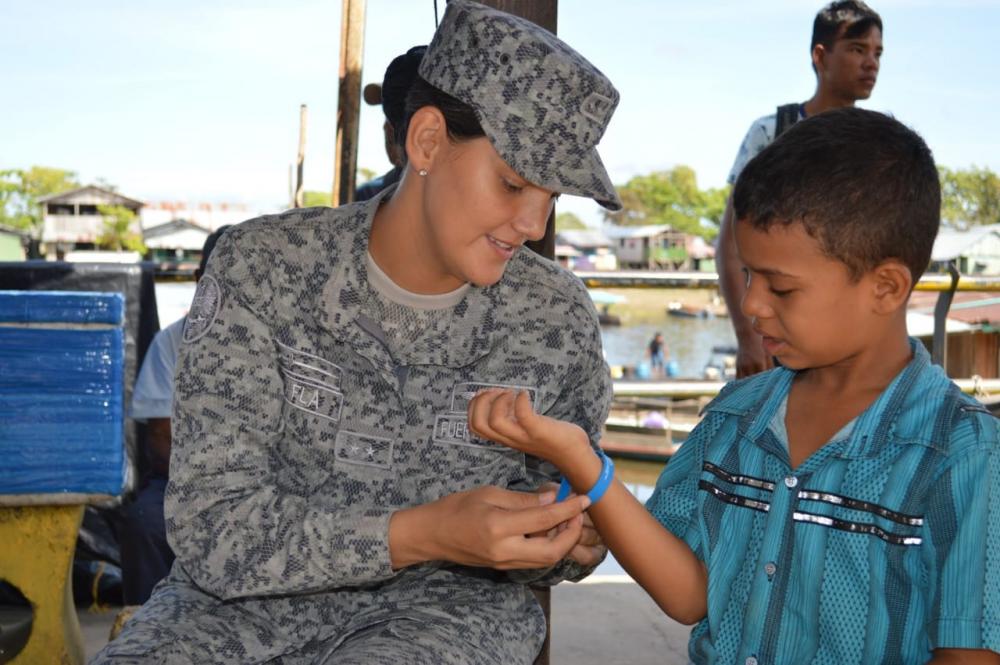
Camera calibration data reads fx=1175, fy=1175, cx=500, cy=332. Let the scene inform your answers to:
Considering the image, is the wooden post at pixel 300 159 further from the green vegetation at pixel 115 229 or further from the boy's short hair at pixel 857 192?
the green vegetation at pixel 115 229

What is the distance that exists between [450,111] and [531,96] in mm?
142

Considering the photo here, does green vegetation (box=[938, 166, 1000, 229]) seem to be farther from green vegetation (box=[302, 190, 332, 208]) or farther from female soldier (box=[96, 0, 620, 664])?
female soldier (box=[96, 0, 620, 664])

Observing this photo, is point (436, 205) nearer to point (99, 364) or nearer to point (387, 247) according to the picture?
point (387, 247)

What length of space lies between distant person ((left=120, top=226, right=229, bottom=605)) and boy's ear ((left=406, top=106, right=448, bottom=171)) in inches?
68.7

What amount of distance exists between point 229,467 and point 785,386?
917 mm

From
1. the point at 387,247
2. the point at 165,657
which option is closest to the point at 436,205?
the point at 387,247

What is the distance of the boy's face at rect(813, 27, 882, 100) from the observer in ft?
12.5

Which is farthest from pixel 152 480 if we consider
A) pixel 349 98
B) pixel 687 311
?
pixel 687 311

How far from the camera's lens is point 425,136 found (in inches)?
75.7

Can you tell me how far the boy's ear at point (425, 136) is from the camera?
6.26 feet

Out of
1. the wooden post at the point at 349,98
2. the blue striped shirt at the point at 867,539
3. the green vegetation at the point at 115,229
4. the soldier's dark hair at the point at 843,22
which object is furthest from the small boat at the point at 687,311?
the blue striped shirt at the point at 867,539

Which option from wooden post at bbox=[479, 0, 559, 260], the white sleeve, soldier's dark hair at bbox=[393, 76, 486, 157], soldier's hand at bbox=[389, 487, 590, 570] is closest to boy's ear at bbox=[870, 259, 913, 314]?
soldier's hand at bbox=[389, 487, 590, 570]

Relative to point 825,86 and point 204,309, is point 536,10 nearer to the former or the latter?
point 204,309

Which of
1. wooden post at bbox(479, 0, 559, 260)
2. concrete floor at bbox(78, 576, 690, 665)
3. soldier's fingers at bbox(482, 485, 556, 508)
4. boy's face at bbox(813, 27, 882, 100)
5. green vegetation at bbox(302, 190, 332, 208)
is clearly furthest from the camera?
green vegetation at bbox(302, 190, 332, 208)
